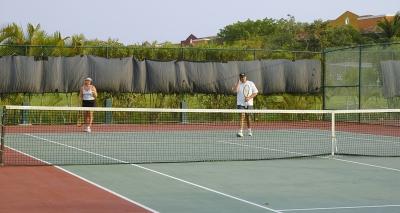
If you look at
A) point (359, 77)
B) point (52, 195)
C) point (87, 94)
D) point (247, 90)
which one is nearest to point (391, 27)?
point (359, 77)

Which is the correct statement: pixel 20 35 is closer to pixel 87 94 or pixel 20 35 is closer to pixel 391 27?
pixel 87 94

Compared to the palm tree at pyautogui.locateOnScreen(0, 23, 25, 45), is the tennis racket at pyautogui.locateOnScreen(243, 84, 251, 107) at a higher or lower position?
lower

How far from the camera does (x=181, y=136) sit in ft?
53.8

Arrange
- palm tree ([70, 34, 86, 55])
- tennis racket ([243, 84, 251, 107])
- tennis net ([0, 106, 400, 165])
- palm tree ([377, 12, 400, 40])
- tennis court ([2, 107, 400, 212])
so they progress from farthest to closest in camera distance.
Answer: palm tree ([377, 12, 400, 40])
palm tree ([70, 34, 86, 55])
tennis racket ([243, 84, 251, 107])
tennis net ([0, 106, 400, 165])
tennis court ([2, 107, 400, 212])

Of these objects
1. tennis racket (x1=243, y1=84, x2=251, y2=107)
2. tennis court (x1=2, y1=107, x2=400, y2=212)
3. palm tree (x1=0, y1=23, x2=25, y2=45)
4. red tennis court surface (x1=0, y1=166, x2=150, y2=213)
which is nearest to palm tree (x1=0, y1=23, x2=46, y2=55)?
palm tree (x1=0, y1=23, x2=25, y2=45)

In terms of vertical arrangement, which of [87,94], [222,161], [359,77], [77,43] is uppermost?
[77,43]

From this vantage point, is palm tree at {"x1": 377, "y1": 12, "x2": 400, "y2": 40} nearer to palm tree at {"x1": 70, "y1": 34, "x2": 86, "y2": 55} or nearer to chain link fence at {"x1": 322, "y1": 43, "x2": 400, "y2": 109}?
chain link fence at {"x1": 322, "y1": 43, "x2": 400, "y2": 109}

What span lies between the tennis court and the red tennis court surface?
257 mm

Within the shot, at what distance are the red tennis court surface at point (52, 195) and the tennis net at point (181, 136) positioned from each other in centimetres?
133

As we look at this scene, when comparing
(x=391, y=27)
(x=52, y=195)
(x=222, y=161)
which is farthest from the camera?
(x=391, y=27)

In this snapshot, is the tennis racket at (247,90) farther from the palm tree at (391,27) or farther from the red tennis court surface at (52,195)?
the palm tree at (391,27)

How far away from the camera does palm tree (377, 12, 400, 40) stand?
57.9 metres

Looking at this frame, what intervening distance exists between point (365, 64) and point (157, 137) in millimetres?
8743

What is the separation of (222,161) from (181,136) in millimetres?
5332
